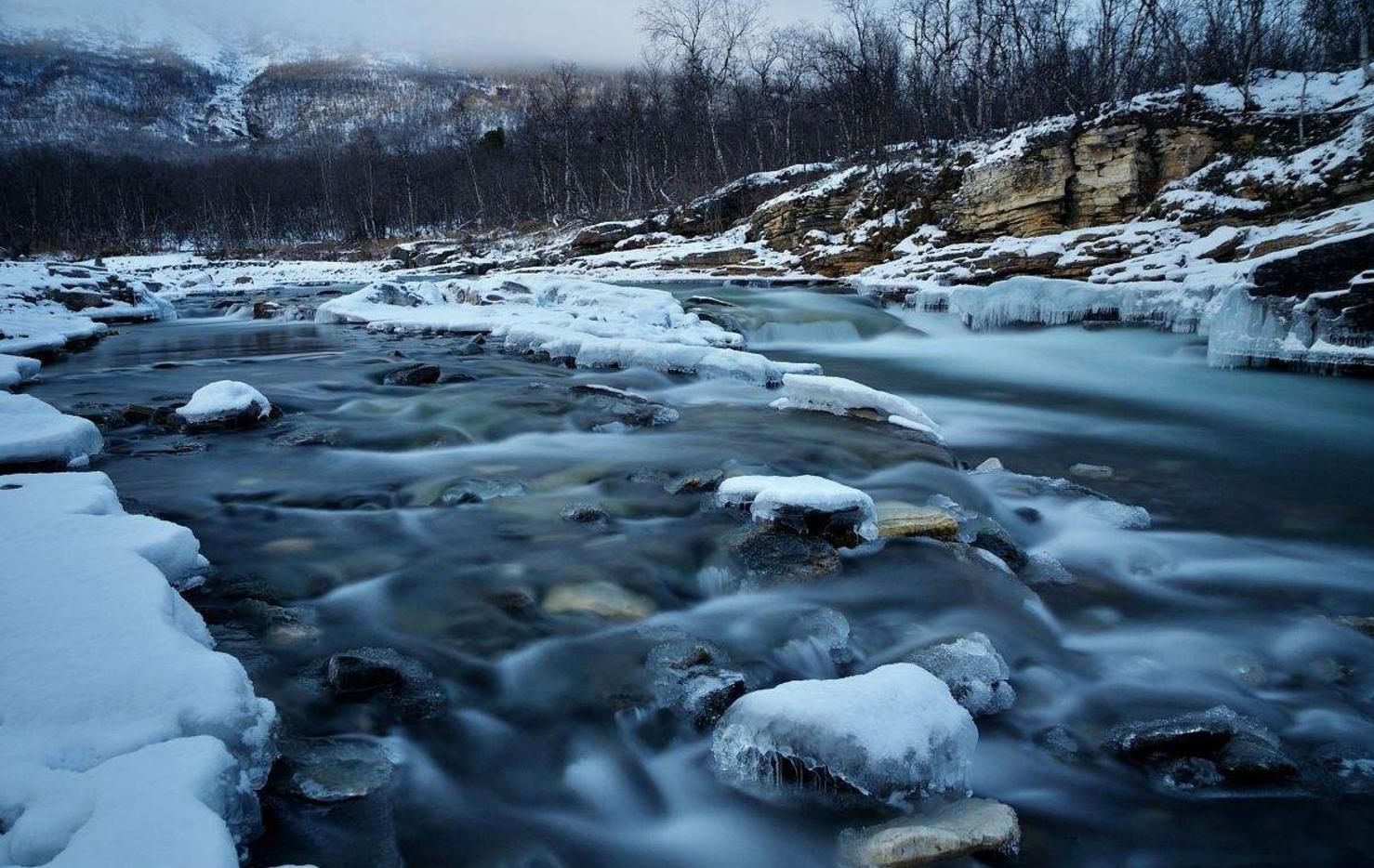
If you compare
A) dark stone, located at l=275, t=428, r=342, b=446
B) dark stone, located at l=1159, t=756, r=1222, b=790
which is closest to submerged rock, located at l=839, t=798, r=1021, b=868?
dark stone, located at l=1159, t=756, r=1222, b=790

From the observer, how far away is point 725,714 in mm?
1994

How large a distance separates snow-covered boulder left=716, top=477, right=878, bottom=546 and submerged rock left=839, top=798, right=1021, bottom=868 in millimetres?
1585

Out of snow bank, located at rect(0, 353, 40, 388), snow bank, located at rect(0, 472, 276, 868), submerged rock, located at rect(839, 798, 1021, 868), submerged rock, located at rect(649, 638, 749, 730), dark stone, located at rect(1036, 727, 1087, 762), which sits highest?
snow bank, located at rect(0, 353, 40, 388)

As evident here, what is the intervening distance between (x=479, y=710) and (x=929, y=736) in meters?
1.31

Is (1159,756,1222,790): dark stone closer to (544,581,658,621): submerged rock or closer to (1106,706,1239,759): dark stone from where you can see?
(1106,706,1239,759): dark stone

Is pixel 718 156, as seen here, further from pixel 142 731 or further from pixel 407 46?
pixel 407 46

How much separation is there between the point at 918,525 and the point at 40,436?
4468 millimetres

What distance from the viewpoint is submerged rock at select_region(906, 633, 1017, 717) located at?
2227 millimetres

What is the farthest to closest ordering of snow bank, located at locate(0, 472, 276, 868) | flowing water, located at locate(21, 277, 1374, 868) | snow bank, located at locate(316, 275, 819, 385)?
snow bank, located at locate(316, 275, 819, 385), flowing water, located at locate(21, 277, 1374, 868), snow bank, located at locate(0, 472, 276, 868)

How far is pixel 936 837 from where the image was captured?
156 cm

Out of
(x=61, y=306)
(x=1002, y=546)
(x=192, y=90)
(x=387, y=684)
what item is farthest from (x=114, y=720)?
(x=192, y=90)

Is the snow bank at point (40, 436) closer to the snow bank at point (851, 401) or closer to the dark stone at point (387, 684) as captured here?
the dark stone at point (387, 684)

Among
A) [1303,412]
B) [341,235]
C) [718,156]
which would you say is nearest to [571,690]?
[1303,412]

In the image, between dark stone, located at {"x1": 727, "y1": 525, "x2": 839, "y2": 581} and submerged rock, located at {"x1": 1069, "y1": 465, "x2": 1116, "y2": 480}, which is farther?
submerged rock, located at {"x1": 1069, "y1": 465, "x2": 1116, "y2": 480}
